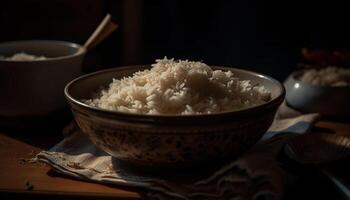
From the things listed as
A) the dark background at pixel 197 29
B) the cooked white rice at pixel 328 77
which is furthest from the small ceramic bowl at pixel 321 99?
the dark background at pixel 197 29

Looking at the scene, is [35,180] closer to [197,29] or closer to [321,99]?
[321,99]

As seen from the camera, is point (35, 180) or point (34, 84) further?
point (34, 84)

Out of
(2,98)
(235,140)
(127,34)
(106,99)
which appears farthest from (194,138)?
(127,34)

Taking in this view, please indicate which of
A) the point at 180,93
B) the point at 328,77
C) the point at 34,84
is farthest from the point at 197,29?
the point at 180,93

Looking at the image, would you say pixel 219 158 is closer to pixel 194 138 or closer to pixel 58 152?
pixel 194 138

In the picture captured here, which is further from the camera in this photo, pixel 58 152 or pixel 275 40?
pixel 275 40

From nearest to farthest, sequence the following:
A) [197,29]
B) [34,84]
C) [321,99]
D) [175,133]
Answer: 1. [175,133]
2. [34,84]
3. [321,99]
4. [197,29]

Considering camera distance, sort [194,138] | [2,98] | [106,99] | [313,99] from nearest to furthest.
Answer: [194,138]
[106,99]
[2,98]
[313,99]

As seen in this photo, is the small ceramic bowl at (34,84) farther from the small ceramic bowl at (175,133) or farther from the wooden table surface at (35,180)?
the small ceramic bowl at (175,133)
